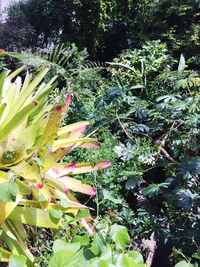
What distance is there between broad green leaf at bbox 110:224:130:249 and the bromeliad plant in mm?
218

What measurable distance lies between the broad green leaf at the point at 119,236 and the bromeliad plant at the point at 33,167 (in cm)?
22

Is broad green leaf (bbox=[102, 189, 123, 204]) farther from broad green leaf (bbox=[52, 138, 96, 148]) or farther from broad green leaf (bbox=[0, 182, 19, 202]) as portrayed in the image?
broad green leaf (bbox=[0, 182, 19, 202])

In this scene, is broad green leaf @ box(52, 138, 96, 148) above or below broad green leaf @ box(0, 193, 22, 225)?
above

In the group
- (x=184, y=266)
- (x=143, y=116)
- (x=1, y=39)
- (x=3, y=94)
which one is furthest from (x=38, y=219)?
(x=1, y=39)

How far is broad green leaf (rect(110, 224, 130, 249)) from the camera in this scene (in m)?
0.71

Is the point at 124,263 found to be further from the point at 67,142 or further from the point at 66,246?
the point at 67,142

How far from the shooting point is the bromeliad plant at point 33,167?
1074 millimetres

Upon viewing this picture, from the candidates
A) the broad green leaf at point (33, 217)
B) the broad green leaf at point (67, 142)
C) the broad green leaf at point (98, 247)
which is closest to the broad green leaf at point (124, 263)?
the broad green leaf at point (98, 247)

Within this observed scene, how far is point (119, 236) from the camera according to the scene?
2.35 ft

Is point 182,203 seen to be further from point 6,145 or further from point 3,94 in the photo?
point 3,94

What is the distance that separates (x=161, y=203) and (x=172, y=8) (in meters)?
3.32

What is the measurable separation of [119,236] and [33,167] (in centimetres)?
57

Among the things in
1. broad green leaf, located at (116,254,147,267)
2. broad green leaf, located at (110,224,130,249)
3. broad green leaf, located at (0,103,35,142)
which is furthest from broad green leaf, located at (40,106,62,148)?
broad green leaf, located at (116,254,147,267)

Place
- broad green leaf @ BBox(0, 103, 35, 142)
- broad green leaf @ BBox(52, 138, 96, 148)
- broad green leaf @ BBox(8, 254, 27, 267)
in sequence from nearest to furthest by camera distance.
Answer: broad green leaf @ BBox(8, 254, 27, 267)
broad green leaf @ BBox(0, 103, 35, 142)
broad green leaf @ BBox(52, 138, 96, 148)
